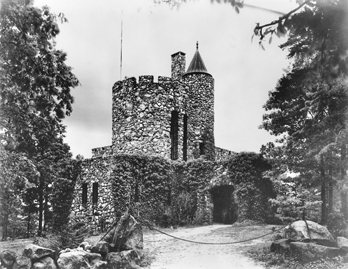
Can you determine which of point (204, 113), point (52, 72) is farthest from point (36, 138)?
point (204, 113)

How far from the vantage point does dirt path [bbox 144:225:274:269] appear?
10453 mm

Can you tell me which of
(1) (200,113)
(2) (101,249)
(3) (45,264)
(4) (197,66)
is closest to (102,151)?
(1) (200,113)

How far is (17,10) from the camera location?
8453 mm

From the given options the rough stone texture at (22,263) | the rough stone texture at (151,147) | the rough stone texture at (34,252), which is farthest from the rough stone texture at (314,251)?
the rough stone texture at (151,147)

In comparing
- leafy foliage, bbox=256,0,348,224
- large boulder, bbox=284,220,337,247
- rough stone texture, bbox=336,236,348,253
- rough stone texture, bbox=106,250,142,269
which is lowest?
rough stone texture, bbox=106,250,142,269

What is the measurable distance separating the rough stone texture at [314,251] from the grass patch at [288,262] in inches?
4.5

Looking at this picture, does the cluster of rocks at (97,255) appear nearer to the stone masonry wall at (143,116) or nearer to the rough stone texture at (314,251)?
the rough stone texture at (314,251)

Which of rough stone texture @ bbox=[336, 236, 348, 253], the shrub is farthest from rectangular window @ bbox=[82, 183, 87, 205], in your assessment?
rough stone texture @ bbox=[336, 236, 348, 253]

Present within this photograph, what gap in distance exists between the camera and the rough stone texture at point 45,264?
355 inches

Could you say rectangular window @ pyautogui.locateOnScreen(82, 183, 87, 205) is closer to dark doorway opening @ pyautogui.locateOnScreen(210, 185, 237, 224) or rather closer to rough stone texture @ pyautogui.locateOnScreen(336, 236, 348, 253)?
dark doorway opening @ pyautogui.locateOnScreen(210, 185, 237, 224)

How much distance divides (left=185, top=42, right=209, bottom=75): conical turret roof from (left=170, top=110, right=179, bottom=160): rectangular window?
158 inches

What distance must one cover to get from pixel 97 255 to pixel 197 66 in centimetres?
1721

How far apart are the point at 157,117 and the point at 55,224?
27.1 feet

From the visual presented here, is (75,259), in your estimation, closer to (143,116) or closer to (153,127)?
(153,127)
